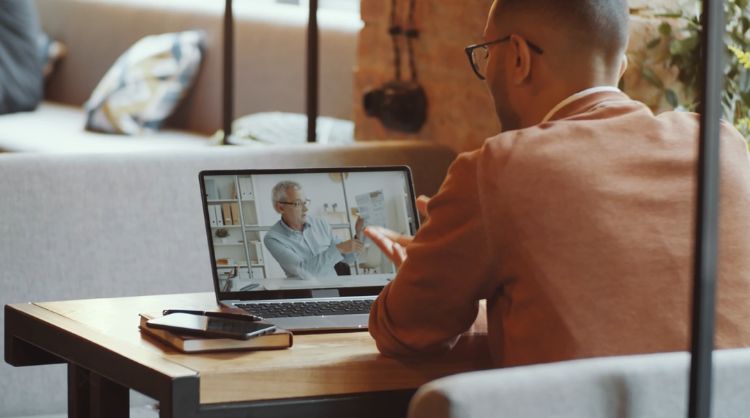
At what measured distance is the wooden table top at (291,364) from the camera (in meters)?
1.67

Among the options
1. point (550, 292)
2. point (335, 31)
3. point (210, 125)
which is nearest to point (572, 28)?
point (550, 292)

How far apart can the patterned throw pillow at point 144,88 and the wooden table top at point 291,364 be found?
353cm

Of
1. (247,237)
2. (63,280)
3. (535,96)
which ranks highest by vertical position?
(535,96)

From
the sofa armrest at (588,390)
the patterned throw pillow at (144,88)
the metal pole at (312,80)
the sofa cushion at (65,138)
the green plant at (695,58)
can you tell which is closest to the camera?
the sofa armrest at (588,390)

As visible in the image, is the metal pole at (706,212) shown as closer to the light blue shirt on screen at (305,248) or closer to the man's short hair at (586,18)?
the man's short hair at (586,18)

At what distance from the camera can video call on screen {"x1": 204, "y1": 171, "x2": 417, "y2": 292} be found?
7.04ft

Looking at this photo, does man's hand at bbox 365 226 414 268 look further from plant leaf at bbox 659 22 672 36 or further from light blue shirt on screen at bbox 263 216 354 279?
plant leaf at bbox 659 22 672 36

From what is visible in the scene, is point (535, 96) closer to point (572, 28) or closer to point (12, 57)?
point (572, 28)

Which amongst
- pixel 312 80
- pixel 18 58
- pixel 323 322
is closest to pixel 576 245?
pixel 323 322

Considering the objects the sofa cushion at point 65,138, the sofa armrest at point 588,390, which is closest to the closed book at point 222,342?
the sofa armrest at point 588,390

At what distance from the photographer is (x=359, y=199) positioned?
223 centimetres

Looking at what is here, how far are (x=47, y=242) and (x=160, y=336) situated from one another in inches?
51.6

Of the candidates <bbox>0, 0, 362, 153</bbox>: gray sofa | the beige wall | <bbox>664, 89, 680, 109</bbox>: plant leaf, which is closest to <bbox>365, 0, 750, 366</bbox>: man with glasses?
<bbox>664, 89, 680, 109</bbox>: plant leaf

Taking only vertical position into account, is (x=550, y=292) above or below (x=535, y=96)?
below
